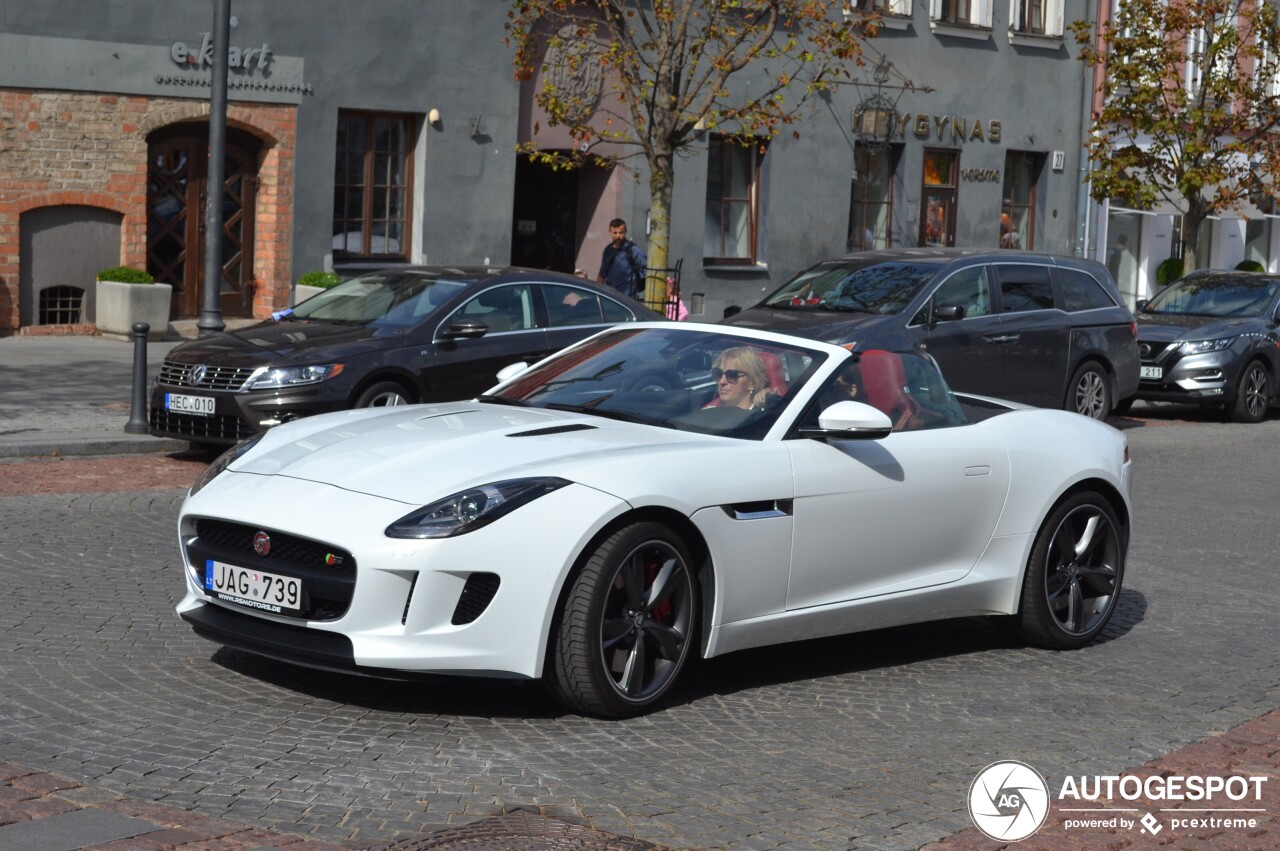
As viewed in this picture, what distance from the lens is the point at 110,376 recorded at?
18391 millimetres

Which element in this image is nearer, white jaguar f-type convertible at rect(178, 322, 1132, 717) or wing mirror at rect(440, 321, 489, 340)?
white jaguar f-type convertible at rect(178, 322, 1132, 717)

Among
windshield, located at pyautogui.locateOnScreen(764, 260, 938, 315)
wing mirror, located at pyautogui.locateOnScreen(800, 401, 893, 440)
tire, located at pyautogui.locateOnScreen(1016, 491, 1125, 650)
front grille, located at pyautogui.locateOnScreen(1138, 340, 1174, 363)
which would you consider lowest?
tire, located at pyautogui.locateOnScreen(1016, 491, 1125, 650)

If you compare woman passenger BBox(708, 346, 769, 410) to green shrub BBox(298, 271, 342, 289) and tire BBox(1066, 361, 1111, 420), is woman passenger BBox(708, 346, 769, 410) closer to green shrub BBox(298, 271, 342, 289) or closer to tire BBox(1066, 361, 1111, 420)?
tire BBox(1066, 361, 1111, 420)

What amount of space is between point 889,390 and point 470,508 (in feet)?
7.61

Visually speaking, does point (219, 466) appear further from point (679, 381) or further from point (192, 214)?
point (192, 214)

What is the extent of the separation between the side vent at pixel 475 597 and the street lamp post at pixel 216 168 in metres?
11.0

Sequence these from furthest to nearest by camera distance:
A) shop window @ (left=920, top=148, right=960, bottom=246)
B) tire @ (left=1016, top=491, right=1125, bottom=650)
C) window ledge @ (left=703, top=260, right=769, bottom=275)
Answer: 1. shop window @ (left=920, top=148, right=960, bottom=246)
2. window ledge @ (left=703, top=260, right=769, bottom=275)
3. tire @ (left=1016, top=491, right=1125, bottom=650)

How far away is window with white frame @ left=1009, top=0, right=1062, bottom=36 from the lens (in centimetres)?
3309

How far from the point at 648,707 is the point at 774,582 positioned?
72 cm

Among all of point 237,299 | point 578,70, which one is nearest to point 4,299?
point 237,299

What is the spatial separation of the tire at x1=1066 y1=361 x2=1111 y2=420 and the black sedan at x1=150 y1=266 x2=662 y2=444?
4.93m

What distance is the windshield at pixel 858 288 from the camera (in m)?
16.0

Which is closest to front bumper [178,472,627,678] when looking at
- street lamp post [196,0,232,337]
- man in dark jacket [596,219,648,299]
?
street lamp post [196,0,232,337]

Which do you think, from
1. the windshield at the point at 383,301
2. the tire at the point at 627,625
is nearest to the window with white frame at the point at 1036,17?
the windshield at the point at 383,301
